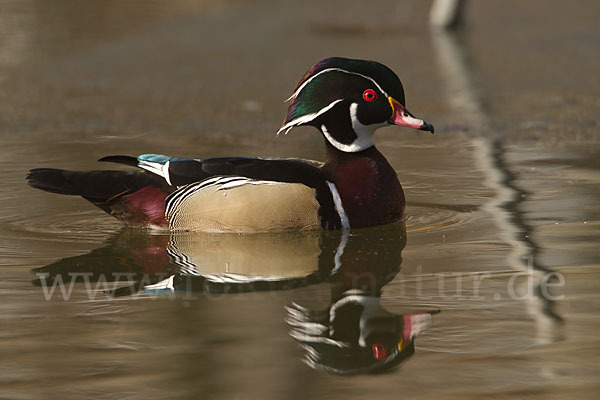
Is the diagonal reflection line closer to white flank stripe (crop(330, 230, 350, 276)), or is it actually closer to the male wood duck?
the male wood duck

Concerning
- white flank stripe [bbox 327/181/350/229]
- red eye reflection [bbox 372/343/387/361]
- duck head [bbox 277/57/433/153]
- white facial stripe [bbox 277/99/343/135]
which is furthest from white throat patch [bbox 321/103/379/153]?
red eye reflection [bbox 372/343/387/361]

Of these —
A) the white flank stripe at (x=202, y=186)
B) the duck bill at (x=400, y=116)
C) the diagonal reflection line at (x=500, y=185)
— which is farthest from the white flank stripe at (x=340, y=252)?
the diagonal reflection line at (x=500, y=185)

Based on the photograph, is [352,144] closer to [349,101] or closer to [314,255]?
[349,101]

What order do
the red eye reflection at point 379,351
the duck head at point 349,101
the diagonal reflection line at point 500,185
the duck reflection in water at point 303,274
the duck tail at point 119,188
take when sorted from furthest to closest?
1. the duck tail at point 119,188
2. the duck head at point 349,101
3. the diagonal reflection line at point 500,185
4. the duck reflection in water at point 303,274
5. the red eye reflection at point 379,351

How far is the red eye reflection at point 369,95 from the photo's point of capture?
295 inches

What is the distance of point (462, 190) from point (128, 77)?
7002 mm

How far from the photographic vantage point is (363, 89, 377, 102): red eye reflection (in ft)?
24.6

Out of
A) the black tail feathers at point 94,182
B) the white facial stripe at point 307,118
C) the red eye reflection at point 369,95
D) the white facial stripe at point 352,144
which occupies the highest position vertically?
the red eye reflection at point 369,95

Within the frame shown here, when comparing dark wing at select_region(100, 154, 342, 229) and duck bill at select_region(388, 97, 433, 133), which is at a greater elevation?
duck bill at select_region(388, 97, 433, 133)

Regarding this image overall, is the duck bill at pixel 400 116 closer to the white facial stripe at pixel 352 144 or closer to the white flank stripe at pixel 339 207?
the white facial stripe at pixel 352 144

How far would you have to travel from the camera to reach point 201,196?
7430mm

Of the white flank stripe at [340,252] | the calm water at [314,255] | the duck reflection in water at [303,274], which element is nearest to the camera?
the calm water at [314,255]

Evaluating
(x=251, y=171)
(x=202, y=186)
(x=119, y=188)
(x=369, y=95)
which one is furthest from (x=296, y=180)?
(x=119, y=188)

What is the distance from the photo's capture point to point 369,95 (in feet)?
24.6
